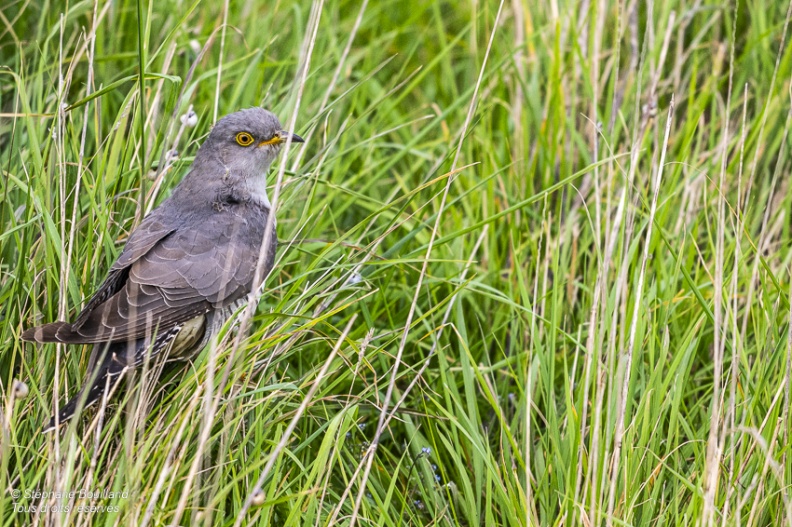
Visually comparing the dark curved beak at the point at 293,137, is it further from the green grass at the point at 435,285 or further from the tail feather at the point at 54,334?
the tail feather at the point at 54,334

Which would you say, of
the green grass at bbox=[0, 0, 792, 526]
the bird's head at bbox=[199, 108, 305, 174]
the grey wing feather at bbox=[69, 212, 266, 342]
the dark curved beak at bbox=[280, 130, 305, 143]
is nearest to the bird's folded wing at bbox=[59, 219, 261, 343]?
the grey wing feather at bbox=[69, 212, 266, 342]

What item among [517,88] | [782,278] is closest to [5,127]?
[517,88]

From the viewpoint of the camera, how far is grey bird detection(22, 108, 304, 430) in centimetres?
317

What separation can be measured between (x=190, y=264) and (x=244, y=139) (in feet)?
2.15

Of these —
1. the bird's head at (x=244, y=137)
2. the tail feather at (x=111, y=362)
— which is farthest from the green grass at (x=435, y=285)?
the bird's head at (x=244, y=137)

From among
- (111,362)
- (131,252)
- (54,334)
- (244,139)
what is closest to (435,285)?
(244,139)

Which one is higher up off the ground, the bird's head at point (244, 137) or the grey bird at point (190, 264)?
the bird's head at point (244, 137)

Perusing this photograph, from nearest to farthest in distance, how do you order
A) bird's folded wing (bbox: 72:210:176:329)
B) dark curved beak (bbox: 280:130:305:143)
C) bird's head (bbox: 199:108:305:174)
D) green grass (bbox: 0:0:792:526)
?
green grass (bbox: 0:0:792:526), bird's folded wing (bbox: 72:210:176:329), dark curved beak (bbox: 280:130:305:143), bird's head (bbox: 199:108:305:174)

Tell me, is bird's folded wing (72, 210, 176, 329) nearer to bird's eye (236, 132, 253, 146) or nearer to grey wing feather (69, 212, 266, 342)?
grey wing feather (69, 212, 266, 342)

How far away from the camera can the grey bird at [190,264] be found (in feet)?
10.4

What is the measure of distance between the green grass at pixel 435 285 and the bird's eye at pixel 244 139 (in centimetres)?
26

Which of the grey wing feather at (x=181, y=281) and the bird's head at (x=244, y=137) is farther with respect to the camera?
the bird's head at (x=244, y=137)

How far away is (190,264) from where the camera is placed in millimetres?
3520

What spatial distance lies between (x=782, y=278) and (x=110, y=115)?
3.45m
